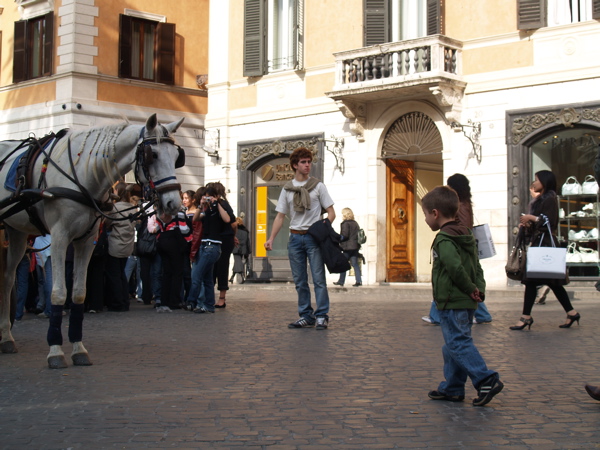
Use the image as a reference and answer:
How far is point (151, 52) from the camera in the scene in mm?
29641

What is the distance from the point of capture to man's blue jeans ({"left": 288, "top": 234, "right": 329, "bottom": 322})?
1070 cm

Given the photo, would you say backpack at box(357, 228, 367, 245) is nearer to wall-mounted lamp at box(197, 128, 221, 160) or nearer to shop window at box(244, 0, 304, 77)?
shop window at box(244, 0, 304, 77)

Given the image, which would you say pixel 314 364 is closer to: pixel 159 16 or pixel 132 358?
pixel 132 358

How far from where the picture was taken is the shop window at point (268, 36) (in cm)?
2489

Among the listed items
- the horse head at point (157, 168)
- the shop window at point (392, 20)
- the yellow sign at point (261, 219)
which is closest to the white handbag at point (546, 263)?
the horse head at point (157, 168)

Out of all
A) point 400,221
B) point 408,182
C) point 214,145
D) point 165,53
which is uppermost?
point 165,53

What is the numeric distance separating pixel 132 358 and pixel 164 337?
72.3 inches

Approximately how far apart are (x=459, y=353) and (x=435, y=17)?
1689 centimetres

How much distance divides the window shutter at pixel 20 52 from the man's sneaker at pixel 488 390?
26.5 m

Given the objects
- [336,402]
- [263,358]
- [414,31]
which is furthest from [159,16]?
[336,402]

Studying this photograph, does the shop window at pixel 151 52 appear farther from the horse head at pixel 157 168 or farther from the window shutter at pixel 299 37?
the horse head at pixel 157 168

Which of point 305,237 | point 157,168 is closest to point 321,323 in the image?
point 305,237

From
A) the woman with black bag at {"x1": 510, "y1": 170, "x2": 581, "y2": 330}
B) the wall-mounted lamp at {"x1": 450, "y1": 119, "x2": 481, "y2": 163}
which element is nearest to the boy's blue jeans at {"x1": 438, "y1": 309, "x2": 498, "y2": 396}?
the woman with black bag at {"x1": 510, "y1": 170, "x2": 581, "y2": 330}

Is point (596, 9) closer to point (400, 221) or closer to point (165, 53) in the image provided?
point (400, 221)
